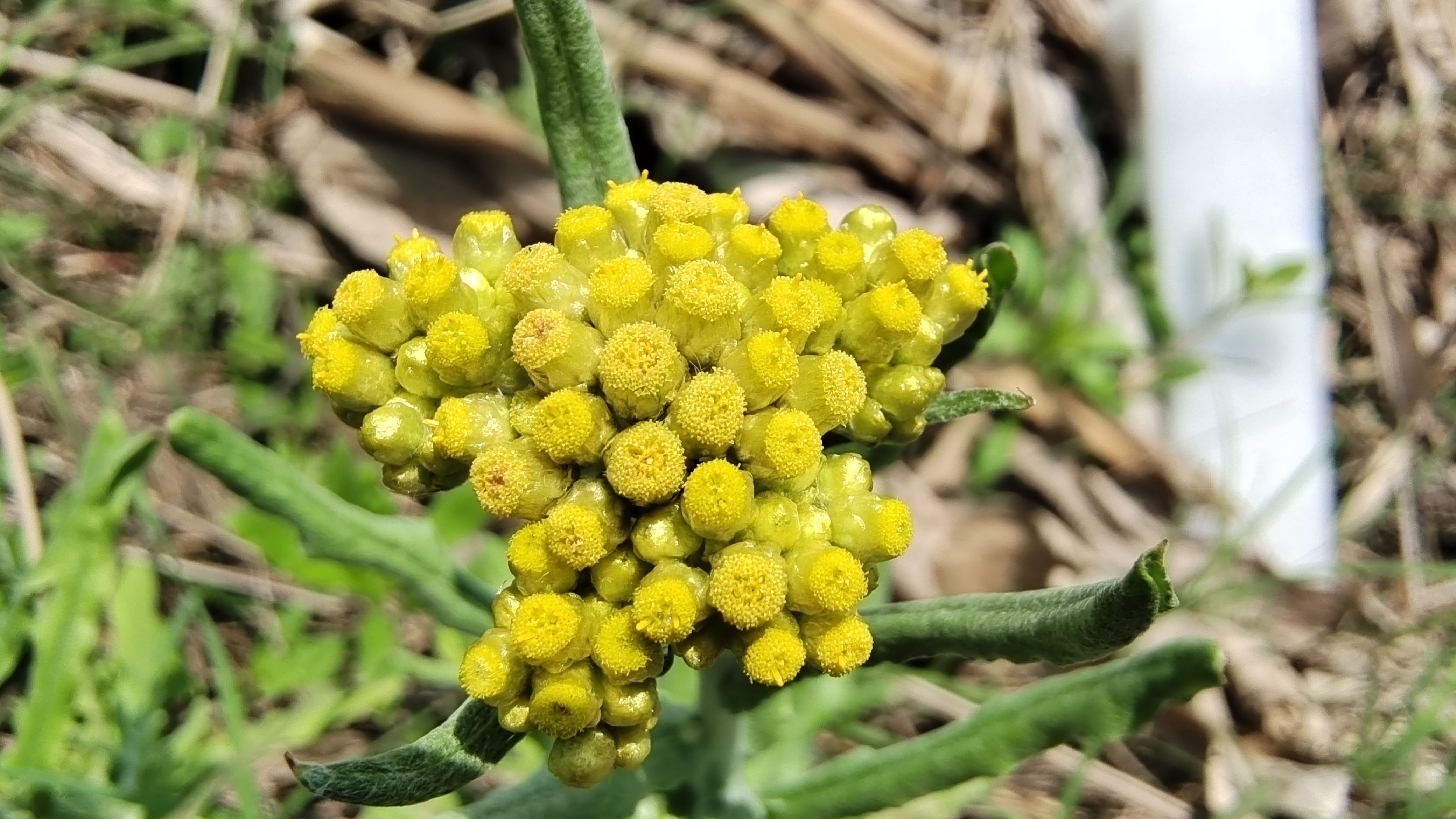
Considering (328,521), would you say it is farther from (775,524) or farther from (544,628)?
(775,524)

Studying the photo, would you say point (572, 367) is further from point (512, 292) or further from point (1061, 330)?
point (1061, 330)

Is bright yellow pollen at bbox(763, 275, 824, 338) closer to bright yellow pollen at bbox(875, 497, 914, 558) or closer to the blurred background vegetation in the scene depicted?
bright yellow pollen at bbox(875, 497, 914, 558)

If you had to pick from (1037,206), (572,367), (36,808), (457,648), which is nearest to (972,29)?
(1037,206)

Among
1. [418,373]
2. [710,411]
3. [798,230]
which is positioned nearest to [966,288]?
[798,230]

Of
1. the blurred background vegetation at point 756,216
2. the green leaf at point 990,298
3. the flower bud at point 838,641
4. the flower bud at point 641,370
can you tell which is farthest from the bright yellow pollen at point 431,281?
the blurred background vegetation at point 756,216

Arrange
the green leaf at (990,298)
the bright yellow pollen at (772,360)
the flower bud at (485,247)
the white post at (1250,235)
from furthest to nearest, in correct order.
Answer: the white post at (1250,235)
the green leaf at (990,298)
the flower bud at (485,247)
the bright yellow pollen at (772,360)

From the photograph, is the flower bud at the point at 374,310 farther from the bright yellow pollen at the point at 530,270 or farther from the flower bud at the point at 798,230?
the flower bud at the point at 798,230
